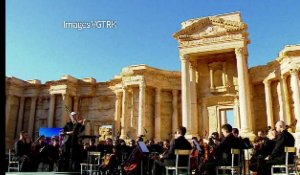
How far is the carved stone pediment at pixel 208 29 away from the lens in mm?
23322

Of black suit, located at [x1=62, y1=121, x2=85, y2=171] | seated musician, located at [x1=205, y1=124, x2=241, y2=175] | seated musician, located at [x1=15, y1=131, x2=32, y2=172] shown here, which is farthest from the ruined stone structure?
black suit, located at [x1=62, y1=121, x2=85, y2=171]

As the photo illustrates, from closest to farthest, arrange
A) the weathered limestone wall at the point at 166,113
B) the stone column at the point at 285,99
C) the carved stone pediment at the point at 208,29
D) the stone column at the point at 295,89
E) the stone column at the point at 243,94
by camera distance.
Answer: the stone column at the point at 243,94
the stone column at the point at 295,89
the stone column at the point at 285,99
the carved stone pediment at the point at 208,29
the weathered limestone wall at the point at 166,113

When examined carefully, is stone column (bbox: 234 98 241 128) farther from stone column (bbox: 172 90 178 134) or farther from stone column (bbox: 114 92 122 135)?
stone column (bbox: 114 92 122 135)

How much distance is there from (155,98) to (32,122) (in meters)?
15.2

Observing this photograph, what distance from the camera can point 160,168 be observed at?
9.58 m

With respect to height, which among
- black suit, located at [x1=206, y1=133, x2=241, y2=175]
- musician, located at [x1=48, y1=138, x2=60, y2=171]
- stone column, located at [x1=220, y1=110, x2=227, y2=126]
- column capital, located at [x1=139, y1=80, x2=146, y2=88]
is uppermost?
column capital, located at [x1=139, y1=80, x2=146, y2=88]

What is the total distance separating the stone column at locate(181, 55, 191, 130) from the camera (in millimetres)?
23188

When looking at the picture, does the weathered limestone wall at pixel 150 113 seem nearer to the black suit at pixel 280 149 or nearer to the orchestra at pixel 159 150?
the orchestra at pixel 159 150

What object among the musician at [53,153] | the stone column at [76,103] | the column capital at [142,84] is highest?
the column capital at [142,84]

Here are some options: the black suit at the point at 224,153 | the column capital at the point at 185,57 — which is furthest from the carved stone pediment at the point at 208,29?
the black suit at the point at 224,153

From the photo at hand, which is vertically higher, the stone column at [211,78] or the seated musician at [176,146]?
the stone column at [211,78]

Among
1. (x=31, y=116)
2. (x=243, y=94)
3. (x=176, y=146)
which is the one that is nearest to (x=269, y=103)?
(x=243, y=94)

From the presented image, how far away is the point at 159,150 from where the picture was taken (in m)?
14.2

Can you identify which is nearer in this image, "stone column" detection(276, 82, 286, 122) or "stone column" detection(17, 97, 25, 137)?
"stone column" detection(276, 82, 286, 122)
